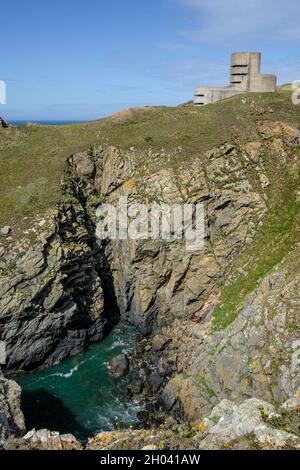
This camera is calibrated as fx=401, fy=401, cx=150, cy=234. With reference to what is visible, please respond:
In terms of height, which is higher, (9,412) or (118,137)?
(118,137)

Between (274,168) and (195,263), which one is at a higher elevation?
(274,168)

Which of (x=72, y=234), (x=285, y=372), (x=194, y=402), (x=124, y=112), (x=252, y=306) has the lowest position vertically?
(x=194, y=402)

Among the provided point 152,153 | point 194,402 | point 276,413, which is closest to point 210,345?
point 194,402

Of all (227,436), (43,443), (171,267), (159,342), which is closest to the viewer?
(227,436)

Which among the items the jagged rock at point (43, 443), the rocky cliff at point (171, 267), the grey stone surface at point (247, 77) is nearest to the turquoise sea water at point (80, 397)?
the rocky cliff at point (171, 267)

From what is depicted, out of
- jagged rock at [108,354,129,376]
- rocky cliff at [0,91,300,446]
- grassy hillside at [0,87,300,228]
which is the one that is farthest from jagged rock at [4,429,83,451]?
grassy hillside at [0,87,300,228]

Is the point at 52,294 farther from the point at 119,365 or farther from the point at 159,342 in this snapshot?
the point at 159,342

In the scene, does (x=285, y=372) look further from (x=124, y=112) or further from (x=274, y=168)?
(x=124, y=112)

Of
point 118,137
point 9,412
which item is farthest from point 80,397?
point 118,137
